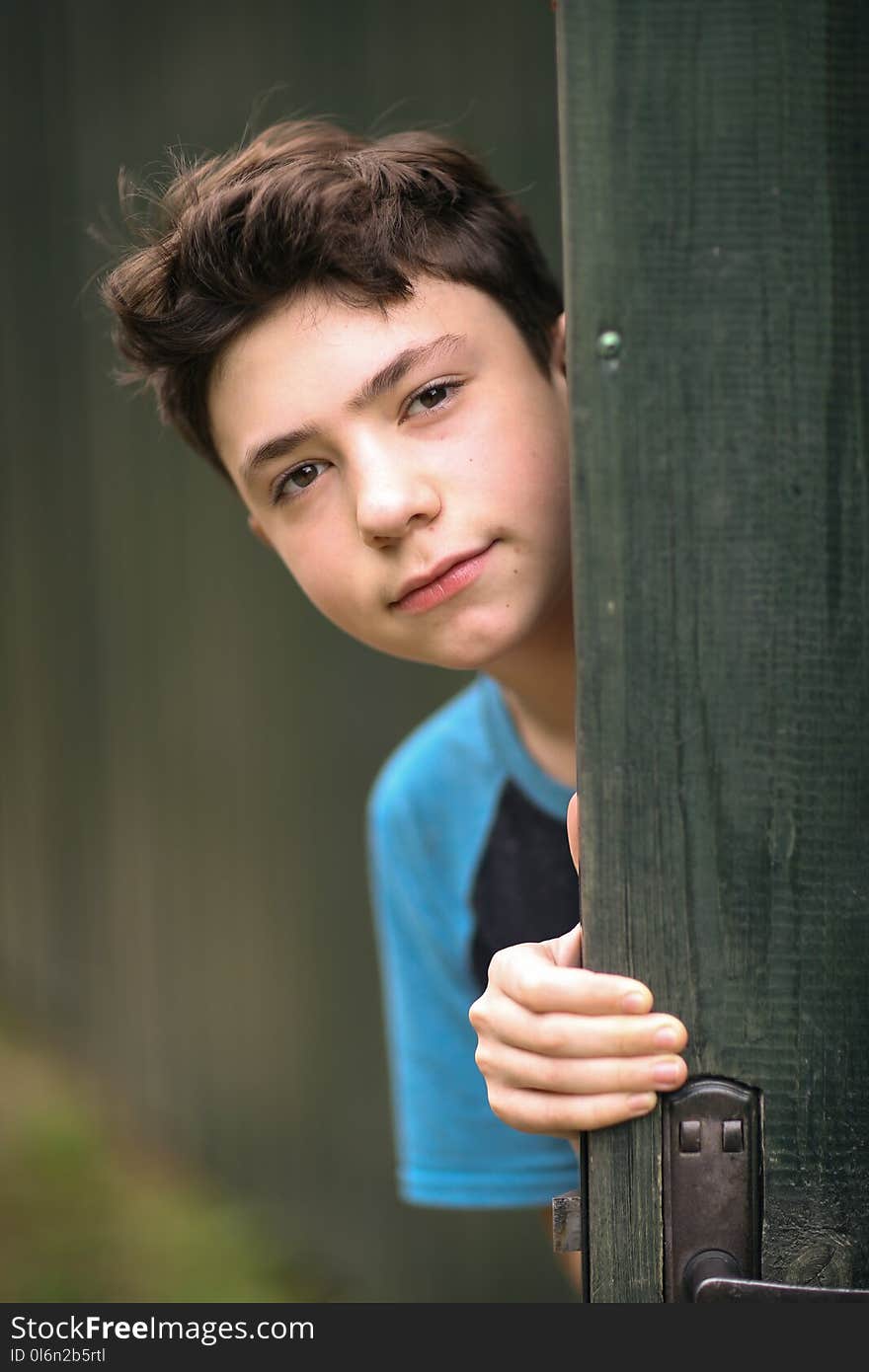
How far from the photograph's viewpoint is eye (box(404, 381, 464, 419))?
1.47 metres

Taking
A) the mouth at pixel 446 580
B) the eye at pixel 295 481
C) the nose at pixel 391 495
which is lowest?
the mouth at pixel 446 580

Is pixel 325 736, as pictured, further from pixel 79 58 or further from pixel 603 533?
pixel 603 533

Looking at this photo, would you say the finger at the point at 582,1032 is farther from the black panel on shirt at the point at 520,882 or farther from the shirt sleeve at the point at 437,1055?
the shirt sleeve at the point at 437,1055

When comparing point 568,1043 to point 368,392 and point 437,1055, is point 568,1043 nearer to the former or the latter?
point 368,392

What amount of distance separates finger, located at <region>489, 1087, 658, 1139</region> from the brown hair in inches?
33.8

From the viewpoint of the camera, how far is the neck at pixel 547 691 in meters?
1.79

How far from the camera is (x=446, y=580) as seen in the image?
148cm

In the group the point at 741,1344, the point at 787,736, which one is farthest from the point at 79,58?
the point at 741,1344

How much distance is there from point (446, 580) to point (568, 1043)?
59cm

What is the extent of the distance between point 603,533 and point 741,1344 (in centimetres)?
60

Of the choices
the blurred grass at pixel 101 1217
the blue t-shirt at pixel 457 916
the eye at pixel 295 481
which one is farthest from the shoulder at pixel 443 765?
the blurred grass at pixel 101 1217

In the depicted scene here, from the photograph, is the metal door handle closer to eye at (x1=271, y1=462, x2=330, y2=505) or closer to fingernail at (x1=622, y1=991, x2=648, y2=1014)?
fingernail at (x1=622, y1=991, x2=648, y2=1014)

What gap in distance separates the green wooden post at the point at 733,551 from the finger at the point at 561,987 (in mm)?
19

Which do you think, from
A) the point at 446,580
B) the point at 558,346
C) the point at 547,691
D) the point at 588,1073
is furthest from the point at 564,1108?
the point at 558,346
